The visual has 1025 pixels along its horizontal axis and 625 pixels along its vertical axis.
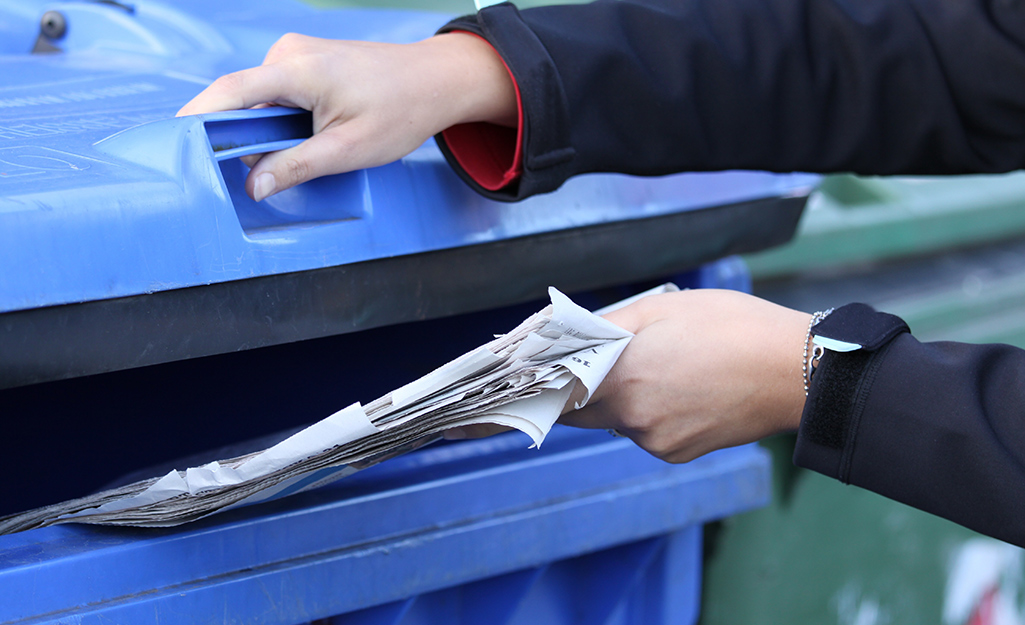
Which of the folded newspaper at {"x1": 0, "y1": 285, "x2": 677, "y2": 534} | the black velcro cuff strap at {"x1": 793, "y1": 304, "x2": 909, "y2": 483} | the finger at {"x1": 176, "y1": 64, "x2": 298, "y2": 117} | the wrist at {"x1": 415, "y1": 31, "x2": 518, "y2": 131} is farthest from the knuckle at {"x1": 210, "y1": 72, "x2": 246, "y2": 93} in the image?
the black velcro cuff strap at {"x1": 793, "y1": 304, "x2": 909, "y2": 483}

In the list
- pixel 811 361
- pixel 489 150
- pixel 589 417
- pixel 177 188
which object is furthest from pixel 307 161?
pixel 811 361

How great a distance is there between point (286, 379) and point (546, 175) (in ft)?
1.25

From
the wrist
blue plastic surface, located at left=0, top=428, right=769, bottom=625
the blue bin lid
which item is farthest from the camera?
the wrist

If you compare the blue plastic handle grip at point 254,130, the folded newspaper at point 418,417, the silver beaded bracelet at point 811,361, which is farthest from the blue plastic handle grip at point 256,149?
the silver beaded bracelet at point 811,361

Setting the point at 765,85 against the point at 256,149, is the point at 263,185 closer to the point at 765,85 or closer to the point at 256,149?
the point at 256,149

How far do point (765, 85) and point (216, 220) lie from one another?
2.37 feet

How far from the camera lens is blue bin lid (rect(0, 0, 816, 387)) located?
0.79 metres

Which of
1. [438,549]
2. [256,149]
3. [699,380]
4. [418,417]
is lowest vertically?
[438,549]

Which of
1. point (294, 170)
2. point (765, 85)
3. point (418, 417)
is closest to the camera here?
point (418, 417)

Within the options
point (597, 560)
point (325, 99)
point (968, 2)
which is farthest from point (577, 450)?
→ point (968, 2)

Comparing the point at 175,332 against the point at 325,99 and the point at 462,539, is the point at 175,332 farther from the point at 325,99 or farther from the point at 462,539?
the point at 462,539

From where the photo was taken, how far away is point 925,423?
880mm

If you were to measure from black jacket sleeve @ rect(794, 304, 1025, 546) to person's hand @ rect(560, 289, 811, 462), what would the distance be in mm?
42

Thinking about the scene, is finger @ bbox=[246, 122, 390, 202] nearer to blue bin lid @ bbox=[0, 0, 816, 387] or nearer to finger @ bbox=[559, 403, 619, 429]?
blue bin lid @ bbox=[0, 0, 816, 387]
